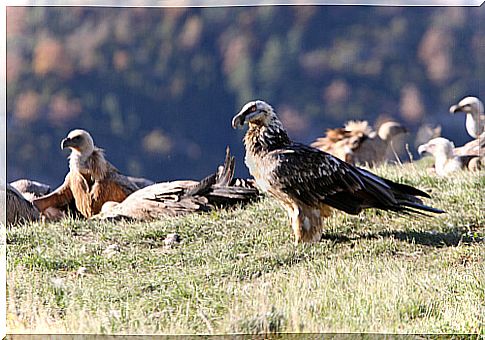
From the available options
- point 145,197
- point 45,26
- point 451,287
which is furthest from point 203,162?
point 451,287

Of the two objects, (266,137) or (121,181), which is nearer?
(266,137)

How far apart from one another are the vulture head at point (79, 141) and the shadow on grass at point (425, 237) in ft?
5.16

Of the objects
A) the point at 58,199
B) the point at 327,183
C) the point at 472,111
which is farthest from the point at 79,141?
the point at 472,111

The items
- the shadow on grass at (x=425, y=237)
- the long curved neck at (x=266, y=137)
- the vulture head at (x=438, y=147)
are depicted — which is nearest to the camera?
the long curved neck at (x=266, y=137)

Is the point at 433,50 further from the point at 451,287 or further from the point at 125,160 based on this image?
the point at 125,160

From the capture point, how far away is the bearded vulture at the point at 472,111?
5590mm

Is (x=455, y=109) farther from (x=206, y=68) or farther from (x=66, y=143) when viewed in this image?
(x=66, y=143)

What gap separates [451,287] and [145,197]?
199 centimetres

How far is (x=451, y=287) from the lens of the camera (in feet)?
16.2

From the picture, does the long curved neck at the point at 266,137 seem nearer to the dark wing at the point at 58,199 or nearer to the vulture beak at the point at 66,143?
the vulture beak at the point at 66,143

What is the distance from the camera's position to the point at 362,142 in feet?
21.2

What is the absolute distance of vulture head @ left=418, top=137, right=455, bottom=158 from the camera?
6016 millimetres

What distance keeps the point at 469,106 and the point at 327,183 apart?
3.79 ft

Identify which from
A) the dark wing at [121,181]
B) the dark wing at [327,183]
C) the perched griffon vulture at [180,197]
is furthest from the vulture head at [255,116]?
the dark wing at [121,181]
